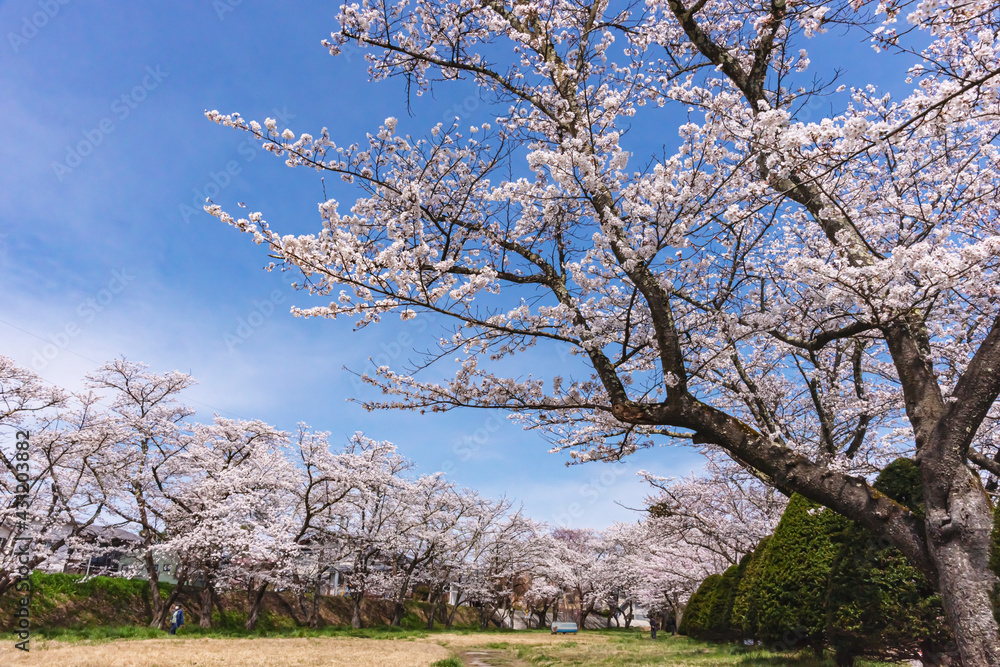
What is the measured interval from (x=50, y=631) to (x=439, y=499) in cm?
1537

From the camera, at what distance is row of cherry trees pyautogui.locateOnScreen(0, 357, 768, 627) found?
15.4 meters

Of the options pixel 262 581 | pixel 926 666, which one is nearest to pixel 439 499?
pixel 262 581

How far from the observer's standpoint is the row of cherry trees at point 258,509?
15445 mm

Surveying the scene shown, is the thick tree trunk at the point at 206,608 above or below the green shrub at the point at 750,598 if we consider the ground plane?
below

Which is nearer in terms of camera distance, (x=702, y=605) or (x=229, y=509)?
(x=229, y=509)

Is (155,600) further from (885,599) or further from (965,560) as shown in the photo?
(965,560)

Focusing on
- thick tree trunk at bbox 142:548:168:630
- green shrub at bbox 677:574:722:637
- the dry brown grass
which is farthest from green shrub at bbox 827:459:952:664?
thick tree trunk at bbox 142:548:168:630

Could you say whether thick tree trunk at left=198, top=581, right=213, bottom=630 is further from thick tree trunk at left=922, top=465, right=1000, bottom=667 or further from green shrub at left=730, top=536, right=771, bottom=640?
thick tree trunk at left=922, top=465, right=1000, bottom=667

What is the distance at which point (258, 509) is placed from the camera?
20.4 meters

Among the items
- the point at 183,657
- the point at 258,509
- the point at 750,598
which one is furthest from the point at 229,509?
the point at 750,598

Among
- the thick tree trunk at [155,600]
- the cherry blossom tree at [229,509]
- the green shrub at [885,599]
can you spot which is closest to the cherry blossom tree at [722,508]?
the green shrub at [885,599]

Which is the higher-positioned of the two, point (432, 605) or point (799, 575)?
point (799, 575)

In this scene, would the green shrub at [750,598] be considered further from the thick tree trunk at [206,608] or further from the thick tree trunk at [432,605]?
the thick tree trunk at [432,605]

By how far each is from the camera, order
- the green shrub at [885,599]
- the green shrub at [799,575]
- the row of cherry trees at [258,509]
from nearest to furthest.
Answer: the green shrub at [885,599]
the green shrub at [799,575]
the row of cherry trees at [258,509]
